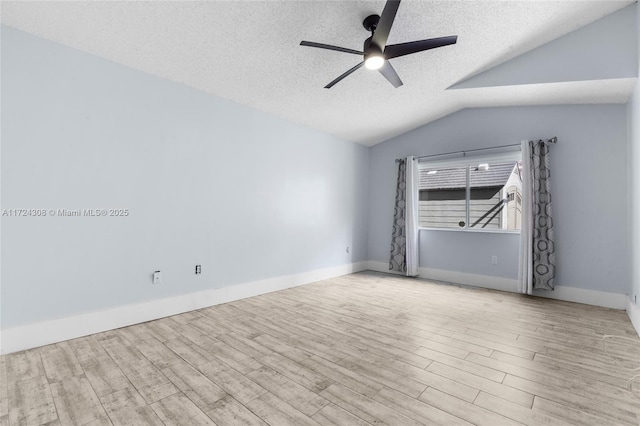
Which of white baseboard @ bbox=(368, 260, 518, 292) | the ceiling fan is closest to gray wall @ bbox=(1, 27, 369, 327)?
the ceiling fan

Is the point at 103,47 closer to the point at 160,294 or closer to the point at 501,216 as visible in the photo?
the point at 160,294

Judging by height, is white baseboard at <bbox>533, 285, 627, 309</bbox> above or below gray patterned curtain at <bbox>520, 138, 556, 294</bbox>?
below

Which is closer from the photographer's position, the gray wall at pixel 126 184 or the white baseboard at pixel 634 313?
the gray wall at pixel 126 184

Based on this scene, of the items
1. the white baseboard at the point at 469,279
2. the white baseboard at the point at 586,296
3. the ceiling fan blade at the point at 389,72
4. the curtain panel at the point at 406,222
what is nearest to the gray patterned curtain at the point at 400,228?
the curtain panel at the point at 406,222

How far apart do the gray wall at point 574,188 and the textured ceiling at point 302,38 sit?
0.29 metres

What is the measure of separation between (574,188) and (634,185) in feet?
2.44

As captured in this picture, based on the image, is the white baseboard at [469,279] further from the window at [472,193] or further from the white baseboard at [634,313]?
the white baseboard at [634,313]

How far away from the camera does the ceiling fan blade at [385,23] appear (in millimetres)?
1827

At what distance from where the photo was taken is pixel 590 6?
2697 millimetres

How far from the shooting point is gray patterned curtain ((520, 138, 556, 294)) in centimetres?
385

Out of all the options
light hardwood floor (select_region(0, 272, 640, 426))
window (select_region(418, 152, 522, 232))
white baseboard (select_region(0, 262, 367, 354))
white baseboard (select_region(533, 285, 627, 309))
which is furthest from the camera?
window (select_region(418, 152, 522, 232))

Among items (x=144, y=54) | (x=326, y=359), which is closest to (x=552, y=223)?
(x=326, y=359)

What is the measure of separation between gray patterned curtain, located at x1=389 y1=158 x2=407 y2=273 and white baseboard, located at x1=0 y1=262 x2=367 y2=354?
2161mm

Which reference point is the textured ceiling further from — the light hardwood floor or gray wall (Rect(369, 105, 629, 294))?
the light hardwood floor
